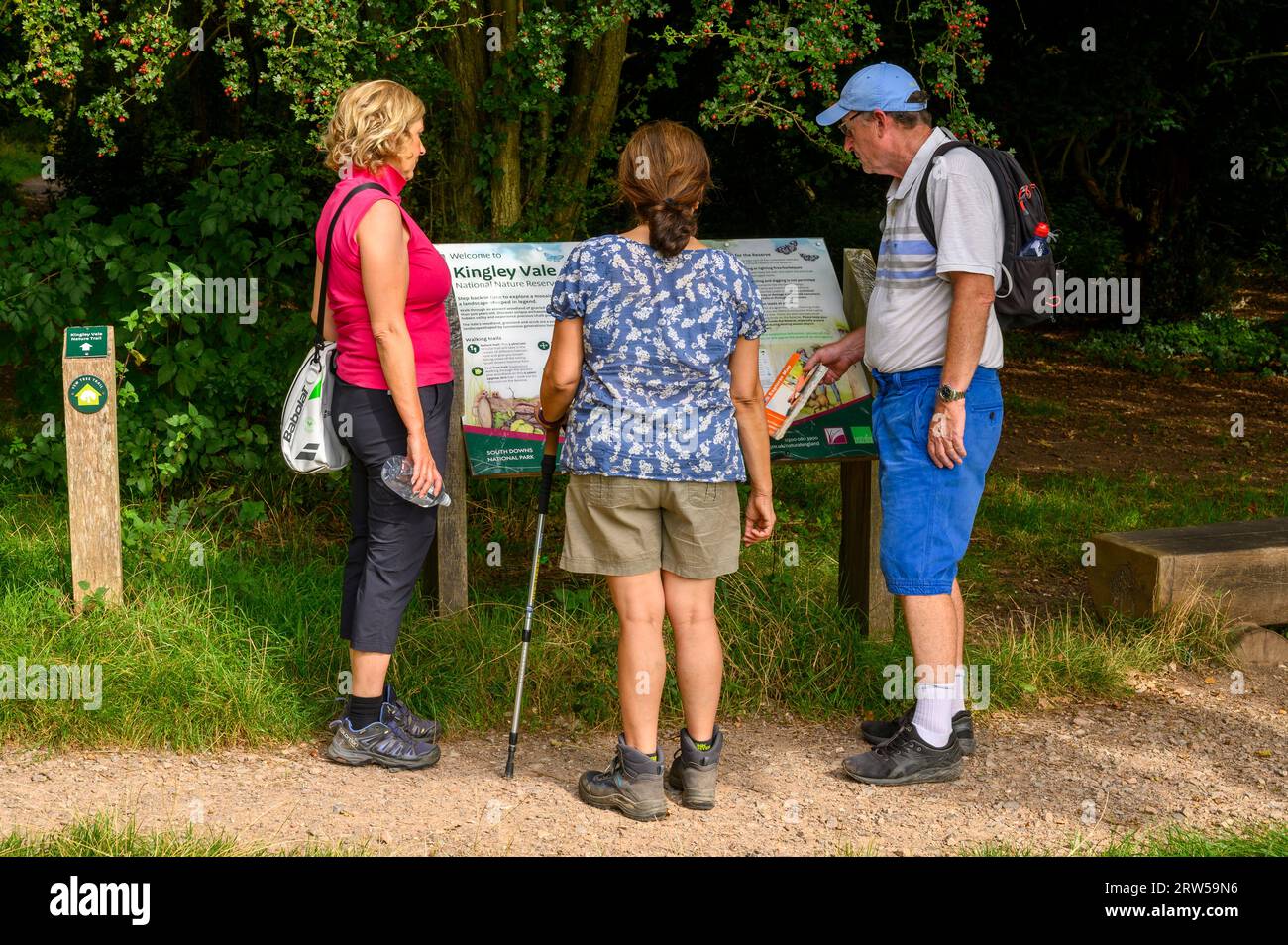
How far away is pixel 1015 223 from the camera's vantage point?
4.22 m

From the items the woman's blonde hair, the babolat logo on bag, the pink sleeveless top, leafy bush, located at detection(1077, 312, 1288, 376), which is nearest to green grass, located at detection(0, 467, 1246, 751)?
the babolat logo on bag

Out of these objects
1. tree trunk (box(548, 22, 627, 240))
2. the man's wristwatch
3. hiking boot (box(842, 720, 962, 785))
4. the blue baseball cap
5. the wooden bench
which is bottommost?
hiking boot (box(842, 720, 962, 785))

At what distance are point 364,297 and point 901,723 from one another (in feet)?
7.34

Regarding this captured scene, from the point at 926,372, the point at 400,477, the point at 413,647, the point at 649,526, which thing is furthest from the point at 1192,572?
the point at 400,477

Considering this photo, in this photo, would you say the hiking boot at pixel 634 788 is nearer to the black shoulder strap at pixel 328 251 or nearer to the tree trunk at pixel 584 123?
the black shoulder strap at pixel 328 251

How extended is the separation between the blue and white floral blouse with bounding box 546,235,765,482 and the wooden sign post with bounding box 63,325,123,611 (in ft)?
7.09

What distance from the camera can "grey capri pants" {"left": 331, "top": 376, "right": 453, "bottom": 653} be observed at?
14.1 ft

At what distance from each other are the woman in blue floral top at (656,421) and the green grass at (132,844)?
37.2 inches

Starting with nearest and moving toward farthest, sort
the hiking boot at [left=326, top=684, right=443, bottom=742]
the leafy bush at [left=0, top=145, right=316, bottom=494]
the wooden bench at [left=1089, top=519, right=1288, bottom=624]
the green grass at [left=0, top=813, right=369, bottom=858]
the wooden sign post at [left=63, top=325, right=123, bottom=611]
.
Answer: the green grass at [left=0, top=813, right=369, bottom=858]
the hiking boot at [left=326, top=684, right=443, bottom=742]
the wooden sign post at [left=63, top=325, right=123, bottom=611]
the wooden bench at [left=1089, top=519, right=1288, bottom=624]
the leafy bush at [left=0, top=145, right=316, bottom=494]

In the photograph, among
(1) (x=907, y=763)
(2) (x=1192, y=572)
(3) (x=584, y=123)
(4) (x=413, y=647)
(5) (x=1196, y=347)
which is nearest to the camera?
(1) (x=907, y=763)

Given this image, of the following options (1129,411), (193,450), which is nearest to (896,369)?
(193,450)

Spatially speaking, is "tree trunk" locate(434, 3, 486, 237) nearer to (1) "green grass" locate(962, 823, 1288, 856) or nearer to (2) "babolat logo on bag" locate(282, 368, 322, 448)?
(2) "babolat logo on bag" locate(282, 368, 322, 448)

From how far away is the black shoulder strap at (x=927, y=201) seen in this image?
4.20 metres

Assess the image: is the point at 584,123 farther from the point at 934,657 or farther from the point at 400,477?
the point at 934,657
